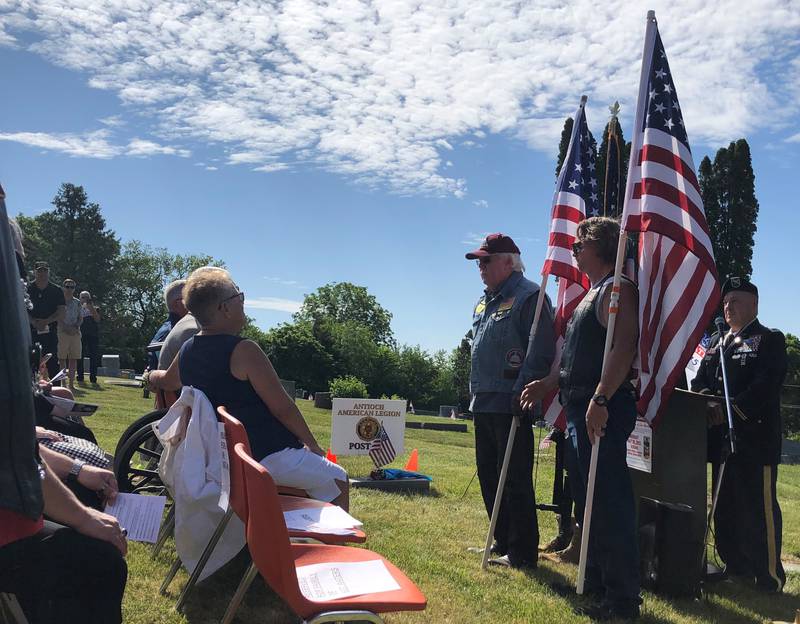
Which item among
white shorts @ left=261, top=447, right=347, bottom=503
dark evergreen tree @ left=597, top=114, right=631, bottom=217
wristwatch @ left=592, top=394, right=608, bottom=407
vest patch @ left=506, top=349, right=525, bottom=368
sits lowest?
white shorts @ left=261, top=447, right=347, bottom=503

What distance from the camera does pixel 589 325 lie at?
3932mm

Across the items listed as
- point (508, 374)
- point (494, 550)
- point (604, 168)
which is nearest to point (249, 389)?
point (508, 374)

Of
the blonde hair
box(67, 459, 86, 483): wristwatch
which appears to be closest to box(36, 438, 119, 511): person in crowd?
box(67, 459, 86, 483): wristwatch

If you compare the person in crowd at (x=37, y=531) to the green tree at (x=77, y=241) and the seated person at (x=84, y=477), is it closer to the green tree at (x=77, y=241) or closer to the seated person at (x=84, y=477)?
the seated person at (x=84, y=477)

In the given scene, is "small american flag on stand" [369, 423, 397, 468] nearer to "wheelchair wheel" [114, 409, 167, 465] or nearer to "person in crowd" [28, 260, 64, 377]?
"wheelchair wheel" [114, 409, 167, 465]

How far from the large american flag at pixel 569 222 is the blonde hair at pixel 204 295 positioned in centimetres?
227

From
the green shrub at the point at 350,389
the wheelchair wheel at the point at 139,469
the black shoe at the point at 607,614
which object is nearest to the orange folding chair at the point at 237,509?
the wheelchair wheel at the point at 139,469

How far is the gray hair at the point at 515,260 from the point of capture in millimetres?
4857

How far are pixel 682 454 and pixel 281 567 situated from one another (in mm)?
3189

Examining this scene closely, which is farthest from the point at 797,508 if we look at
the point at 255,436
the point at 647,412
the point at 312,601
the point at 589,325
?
the point at 312,601

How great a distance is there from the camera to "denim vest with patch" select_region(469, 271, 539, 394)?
4727mm

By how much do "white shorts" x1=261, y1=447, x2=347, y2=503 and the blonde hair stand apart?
0.83 meters

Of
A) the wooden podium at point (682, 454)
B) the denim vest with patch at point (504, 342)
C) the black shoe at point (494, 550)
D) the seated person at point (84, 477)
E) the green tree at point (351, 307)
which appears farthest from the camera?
the green tree at point (351, 307)

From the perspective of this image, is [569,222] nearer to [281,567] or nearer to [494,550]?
[494,550]
